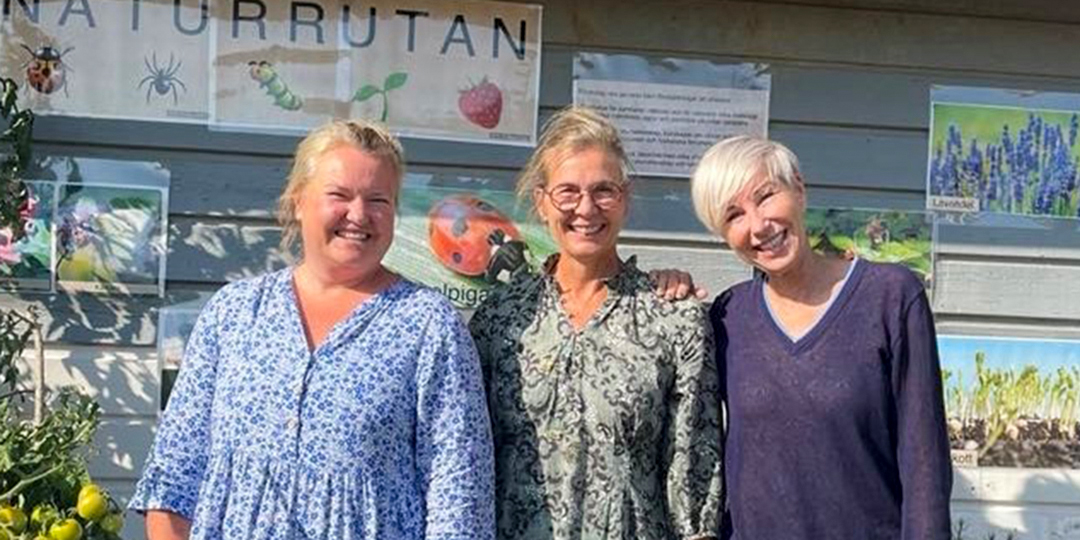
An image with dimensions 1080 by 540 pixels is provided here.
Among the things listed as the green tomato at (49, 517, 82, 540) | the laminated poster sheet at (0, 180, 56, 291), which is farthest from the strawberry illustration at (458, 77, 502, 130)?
the green tomato at (49, 517, 82, 540)

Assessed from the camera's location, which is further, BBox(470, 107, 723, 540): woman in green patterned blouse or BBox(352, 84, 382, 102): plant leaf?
BBox(352, 84, 382, 102): plant leaf

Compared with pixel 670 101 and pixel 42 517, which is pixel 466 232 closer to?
pixel 670 101

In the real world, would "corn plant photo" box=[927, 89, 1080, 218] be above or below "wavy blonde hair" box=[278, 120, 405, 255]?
above

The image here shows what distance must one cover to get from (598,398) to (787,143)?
1.69 metres

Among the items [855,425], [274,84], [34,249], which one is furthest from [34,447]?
[855,425]

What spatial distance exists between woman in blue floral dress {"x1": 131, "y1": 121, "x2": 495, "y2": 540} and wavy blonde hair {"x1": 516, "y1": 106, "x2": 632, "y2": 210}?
0.94ft

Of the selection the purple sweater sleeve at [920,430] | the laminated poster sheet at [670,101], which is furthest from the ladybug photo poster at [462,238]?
the purple sweater sleeve at [920,430]

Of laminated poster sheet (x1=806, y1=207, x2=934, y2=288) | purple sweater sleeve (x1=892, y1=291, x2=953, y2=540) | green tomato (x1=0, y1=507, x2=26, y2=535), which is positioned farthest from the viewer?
laminated poster sheet (x1=806, y1=207, x2=934, y2=288)

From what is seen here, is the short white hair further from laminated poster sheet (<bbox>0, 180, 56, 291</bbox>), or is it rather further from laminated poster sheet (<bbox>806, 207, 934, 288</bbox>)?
laminated poster sheet (<bbox>0, 180, 56, 291</bbox>)

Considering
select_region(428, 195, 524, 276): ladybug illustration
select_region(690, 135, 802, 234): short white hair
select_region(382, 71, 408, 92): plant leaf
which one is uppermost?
select_region(382, 71, 408, 92): plant leaf

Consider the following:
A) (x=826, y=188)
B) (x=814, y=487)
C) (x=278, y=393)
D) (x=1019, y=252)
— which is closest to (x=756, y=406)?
(x=814, y=487)

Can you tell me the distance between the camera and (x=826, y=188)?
3992 mm

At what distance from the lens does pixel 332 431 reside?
2367 millimetres

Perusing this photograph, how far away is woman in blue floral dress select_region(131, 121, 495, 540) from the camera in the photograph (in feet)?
7.79
